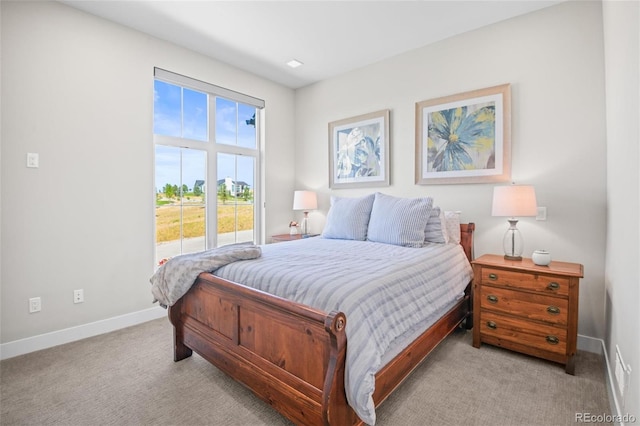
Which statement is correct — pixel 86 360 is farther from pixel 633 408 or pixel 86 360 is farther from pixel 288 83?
pixel 288 83

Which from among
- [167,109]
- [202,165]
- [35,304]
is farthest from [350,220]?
[35,304]

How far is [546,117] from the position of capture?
2586mm

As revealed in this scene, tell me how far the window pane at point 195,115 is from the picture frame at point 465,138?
2.44 m

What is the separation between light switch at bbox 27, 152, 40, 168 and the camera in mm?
2395

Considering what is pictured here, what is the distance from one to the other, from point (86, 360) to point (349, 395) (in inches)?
83.1

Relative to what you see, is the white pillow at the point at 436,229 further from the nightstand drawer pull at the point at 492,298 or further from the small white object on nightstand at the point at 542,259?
the small white object on nightstand at the point at 542,259

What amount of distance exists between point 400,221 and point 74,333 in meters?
2.97

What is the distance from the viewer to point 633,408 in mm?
1233

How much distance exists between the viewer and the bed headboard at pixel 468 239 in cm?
288

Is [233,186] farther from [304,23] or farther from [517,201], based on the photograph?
[517,201]

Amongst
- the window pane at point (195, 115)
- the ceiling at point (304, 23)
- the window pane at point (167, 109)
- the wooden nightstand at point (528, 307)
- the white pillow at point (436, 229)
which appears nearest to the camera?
the wooden nightstand at point (528, 307)

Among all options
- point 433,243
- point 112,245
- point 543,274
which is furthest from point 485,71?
point 112,245

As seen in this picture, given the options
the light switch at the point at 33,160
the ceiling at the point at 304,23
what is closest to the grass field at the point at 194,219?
the light switch at the point at 33,160

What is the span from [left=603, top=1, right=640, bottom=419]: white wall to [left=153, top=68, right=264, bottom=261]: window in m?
3.49
